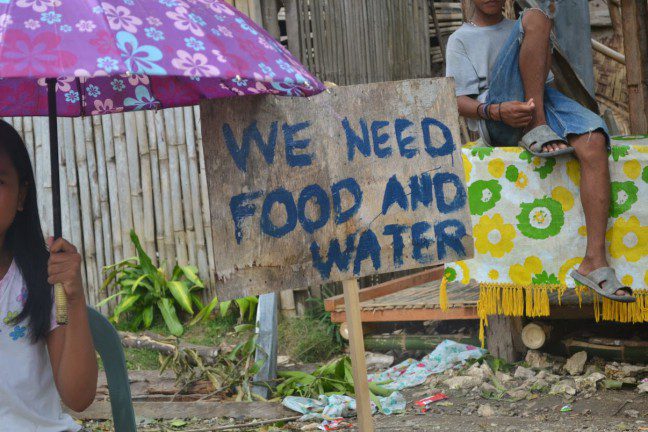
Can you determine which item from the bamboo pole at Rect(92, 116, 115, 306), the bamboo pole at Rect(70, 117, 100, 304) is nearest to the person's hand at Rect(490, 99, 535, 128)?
the bamboo pole at Rect(92, 116, 115, 306)

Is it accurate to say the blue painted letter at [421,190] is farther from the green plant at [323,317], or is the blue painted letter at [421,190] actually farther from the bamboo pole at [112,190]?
the bamboo pole at [112,190]

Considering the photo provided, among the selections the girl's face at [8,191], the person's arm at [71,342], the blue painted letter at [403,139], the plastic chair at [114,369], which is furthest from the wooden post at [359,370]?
the girl's face at [8,191]

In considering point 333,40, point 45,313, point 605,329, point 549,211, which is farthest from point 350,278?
point 333,40

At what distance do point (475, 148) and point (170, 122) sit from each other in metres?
2.77

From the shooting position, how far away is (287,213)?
3033mm

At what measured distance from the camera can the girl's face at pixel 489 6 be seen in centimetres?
494

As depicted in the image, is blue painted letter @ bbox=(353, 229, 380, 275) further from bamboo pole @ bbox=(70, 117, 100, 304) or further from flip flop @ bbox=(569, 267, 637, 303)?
bamboo pole @ bbox=(70, 117, 100, 304)

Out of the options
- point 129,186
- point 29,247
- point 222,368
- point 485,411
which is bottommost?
point 485,411

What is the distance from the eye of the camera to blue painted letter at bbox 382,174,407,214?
3.14 m

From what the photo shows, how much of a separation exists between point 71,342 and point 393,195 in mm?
1216

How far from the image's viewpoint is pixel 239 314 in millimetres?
6906

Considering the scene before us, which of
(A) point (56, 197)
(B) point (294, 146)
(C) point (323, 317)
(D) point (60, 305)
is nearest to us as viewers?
(D) point (60, 305)

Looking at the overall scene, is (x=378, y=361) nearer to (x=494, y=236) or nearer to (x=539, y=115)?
(x=494, y=236)

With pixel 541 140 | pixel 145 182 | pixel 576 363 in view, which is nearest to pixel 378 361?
pixel 576 363
